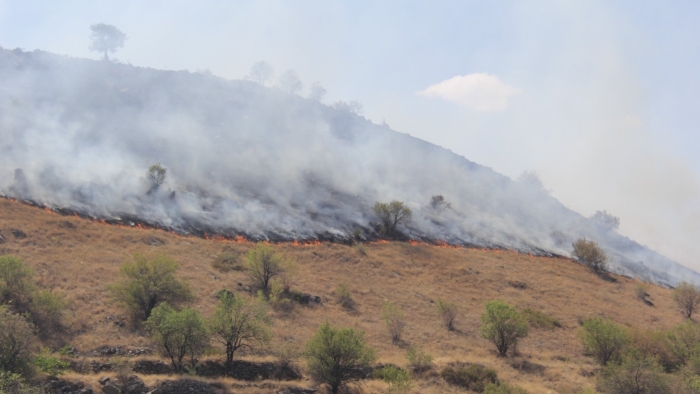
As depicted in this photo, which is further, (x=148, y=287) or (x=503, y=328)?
(x=503, y=328)

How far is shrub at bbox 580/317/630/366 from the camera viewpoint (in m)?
21.8

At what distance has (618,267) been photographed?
55969mm

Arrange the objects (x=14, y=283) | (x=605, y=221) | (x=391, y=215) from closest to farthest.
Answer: (x=14, y=283), (x=391, y=215), (x=605, y=221)

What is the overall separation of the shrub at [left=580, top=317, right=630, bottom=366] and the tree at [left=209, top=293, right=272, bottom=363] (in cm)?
1734

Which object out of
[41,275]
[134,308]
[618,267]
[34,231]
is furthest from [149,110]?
[618,267]

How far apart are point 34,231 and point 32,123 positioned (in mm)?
27766

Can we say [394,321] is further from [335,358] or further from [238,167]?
[238,167]

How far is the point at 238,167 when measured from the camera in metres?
57.4

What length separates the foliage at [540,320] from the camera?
29.4 meters

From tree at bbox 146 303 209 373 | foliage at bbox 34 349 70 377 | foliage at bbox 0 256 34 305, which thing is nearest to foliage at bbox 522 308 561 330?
tree at bbox 146 303 209 373

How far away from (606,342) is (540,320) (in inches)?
317

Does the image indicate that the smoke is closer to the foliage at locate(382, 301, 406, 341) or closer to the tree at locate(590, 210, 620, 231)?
the tree at locate(590, 210, 620, 231)

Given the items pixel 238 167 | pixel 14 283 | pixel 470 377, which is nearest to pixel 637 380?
pixel 470 377

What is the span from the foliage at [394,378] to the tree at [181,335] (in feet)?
26.1
